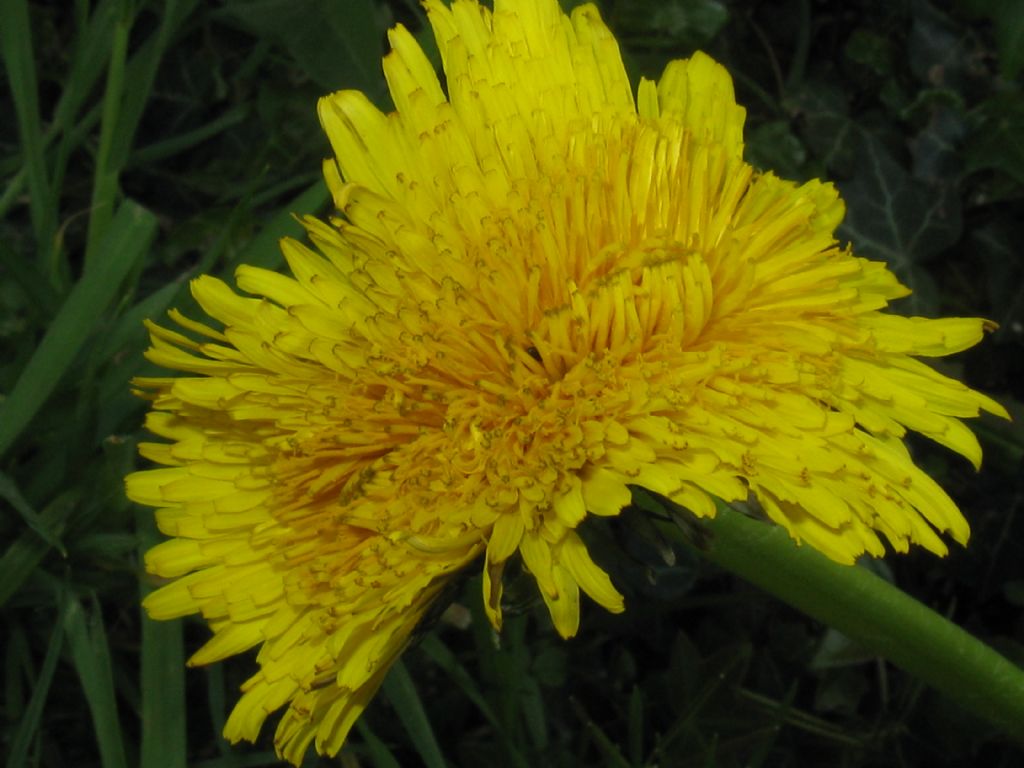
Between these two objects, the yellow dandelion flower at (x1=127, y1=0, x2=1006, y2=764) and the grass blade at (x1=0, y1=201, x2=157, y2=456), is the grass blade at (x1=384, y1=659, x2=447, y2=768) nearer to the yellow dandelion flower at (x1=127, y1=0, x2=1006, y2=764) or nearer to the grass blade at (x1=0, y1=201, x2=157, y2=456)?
the yellow dandelion flower at (x1=127, y1=0, x2=1006, y2=764)

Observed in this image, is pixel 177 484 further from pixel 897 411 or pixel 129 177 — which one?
pixel 129 177

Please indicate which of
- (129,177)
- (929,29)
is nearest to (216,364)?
(129,177)

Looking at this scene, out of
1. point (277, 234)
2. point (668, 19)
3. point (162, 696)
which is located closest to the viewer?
point (162, 696)

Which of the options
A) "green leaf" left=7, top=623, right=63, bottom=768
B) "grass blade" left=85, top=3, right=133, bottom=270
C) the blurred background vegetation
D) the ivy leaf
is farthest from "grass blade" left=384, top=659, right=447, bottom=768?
the ivy leaf

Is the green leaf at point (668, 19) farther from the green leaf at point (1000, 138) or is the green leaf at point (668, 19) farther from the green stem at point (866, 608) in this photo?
the green stem at point (866, 608)

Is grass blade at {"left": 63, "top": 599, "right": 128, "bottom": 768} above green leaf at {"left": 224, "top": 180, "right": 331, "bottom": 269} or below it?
below

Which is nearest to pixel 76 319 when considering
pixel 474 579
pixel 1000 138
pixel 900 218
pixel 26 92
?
pixel 26 92

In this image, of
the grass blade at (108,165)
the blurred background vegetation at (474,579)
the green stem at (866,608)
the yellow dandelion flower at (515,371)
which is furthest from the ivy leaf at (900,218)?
the grass blade at (108,165)

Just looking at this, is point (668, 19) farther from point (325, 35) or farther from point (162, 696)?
point (162, 696)
